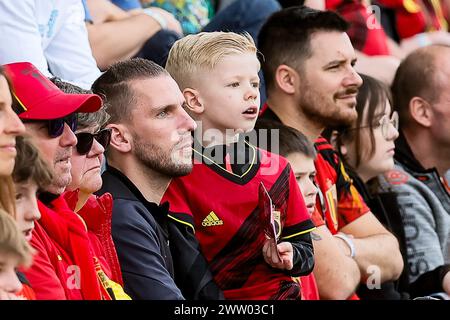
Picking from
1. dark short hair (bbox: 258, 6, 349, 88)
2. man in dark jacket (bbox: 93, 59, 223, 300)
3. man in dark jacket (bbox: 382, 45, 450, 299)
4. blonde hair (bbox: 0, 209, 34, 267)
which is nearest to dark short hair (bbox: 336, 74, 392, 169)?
man in dark jacket (bbox: 382, 45, 450, 299)

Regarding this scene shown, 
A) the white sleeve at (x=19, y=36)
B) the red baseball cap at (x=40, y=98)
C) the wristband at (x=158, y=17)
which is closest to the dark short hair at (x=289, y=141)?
the wristband at (x=158, y=17)

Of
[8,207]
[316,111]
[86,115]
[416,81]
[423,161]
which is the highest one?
[8,207]

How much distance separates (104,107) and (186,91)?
60 centimetres

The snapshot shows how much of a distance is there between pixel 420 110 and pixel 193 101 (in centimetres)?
243

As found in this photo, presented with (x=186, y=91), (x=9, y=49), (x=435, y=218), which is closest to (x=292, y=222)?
(x=186, y=91)

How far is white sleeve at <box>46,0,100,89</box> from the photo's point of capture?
17.9 feet

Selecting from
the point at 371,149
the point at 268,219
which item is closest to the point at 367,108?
the point at 371,149

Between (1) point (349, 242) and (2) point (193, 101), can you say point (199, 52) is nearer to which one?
(2) point (193, 101)

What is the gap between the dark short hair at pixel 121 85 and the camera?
15.5ft

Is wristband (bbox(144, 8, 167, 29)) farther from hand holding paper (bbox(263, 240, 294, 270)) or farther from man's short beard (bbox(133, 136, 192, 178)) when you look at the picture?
hand holding paper (bbox(263, 240, 294, 270))

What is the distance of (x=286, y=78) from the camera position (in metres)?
6.32

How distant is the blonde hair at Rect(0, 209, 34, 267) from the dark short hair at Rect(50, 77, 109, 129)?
3.36 feet
